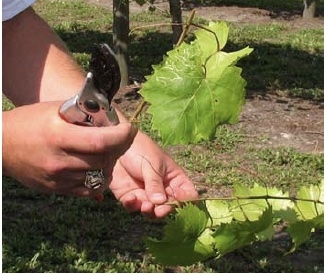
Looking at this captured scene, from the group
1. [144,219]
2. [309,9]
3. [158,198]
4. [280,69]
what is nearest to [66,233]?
[144,219]

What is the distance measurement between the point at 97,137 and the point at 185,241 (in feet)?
0.87

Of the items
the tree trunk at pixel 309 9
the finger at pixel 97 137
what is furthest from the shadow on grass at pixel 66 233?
the tree trunk at pixel 309 9

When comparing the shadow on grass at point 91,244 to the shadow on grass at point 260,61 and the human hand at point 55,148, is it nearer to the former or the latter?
the human hand at point 55,148

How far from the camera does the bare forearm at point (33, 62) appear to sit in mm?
Result: 1910

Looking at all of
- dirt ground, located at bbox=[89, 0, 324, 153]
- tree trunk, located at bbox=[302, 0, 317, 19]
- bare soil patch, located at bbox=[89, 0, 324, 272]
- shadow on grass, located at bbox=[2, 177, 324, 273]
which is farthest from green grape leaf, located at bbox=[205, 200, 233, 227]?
tree trunk, located at bbox=[302, 0, 317, 19]

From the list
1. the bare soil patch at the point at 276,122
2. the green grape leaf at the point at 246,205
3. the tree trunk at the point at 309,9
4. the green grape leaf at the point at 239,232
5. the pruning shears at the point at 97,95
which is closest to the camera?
the pruning shears at the point at 97,95

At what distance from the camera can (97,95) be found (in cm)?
116

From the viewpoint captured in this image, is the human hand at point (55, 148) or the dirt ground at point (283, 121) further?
the dirt ground at point (283, 121)

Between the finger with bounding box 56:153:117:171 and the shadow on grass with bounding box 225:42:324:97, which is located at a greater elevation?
the finger with bounding box 56:153:117:171

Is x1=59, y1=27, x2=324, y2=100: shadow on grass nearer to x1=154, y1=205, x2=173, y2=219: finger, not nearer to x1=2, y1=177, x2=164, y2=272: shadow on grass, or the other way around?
x1=2, y1=177, x2=164, y2=272: shadow on grass

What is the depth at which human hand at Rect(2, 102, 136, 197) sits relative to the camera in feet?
3.99

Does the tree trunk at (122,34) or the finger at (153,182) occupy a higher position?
the finger at (153,182)

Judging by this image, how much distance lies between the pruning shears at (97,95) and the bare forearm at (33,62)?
683 mm

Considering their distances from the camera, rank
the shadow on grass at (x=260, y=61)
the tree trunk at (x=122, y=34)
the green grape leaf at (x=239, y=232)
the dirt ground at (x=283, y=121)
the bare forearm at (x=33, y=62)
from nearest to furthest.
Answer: the green grape leaf at (x=239, y=232)
the bare forearm at (x=33, y=62)
the dirt ground at (x=283, y=121)
the tree trunk at (x=122, y=34)
the shadow on grass at (x=260, y=61)
